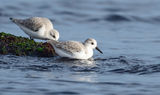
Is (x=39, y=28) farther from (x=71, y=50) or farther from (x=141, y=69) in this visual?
(x=141, y=69)

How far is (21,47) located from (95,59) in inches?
84.1

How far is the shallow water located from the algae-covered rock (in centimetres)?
33

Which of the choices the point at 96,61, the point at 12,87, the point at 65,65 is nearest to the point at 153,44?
the point at 96,61

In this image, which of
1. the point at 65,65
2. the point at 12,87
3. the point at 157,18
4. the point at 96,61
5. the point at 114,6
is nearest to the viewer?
the point at 12,87

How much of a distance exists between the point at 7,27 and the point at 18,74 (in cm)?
928

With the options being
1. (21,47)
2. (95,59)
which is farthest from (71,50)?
(21,47)

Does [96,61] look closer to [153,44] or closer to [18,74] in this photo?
[18,74]

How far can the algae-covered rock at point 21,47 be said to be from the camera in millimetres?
13055

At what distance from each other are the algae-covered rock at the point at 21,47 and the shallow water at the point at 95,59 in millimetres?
326

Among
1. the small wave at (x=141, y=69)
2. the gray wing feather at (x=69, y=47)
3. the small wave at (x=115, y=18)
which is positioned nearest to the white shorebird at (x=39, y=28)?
the gray wing feather at (x=69, y=47)

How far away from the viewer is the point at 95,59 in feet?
44.5

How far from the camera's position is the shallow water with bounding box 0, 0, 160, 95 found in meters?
10.4

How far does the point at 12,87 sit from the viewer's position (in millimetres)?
10258

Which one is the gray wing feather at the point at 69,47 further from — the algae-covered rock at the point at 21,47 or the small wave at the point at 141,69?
the small wave at the point at 141,69
